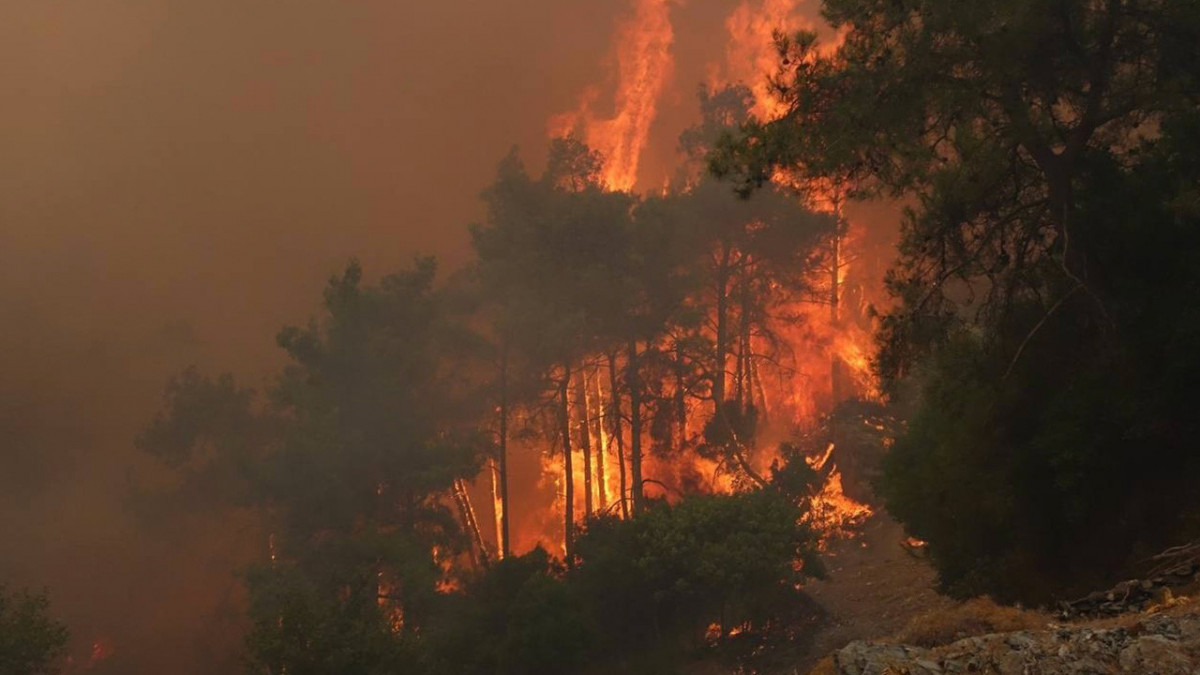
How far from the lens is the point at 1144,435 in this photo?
1350 centimetres

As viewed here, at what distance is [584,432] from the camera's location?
49.6 m

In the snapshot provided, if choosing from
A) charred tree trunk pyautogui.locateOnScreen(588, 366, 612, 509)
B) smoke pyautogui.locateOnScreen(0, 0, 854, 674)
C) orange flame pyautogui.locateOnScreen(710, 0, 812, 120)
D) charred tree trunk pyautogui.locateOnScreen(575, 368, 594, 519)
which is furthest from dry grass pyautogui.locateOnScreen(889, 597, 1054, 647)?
orange flame pyautogui.locateOnScreen(710, 0, 812, 120)

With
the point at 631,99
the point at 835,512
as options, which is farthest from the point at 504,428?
the point at 631,99

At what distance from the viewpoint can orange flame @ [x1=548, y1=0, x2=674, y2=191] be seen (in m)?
79.4

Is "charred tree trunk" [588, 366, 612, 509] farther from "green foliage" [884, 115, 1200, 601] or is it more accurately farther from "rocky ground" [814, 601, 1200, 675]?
"rocky ground" [814, 601, 1200, 675]

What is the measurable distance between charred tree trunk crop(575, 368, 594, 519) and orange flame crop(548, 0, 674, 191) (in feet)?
74.2

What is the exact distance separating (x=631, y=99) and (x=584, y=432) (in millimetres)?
45277

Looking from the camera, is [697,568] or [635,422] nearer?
[697,568]

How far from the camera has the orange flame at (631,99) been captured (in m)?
79.4

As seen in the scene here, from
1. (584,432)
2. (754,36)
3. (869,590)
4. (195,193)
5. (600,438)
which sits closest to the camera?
(869,590)

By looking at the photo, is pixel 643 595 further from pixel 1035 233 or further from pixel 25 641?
pixel 25 641

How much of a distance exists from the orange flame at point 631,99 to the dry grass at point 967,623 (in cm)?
6492

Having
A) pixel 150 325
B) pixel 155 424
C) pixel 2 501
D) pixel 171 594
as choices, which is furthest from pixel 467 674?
pixel 150 325

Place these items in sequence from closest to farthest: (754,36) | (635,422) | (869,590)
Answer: (869,590) < (635,422) < (754,36)
